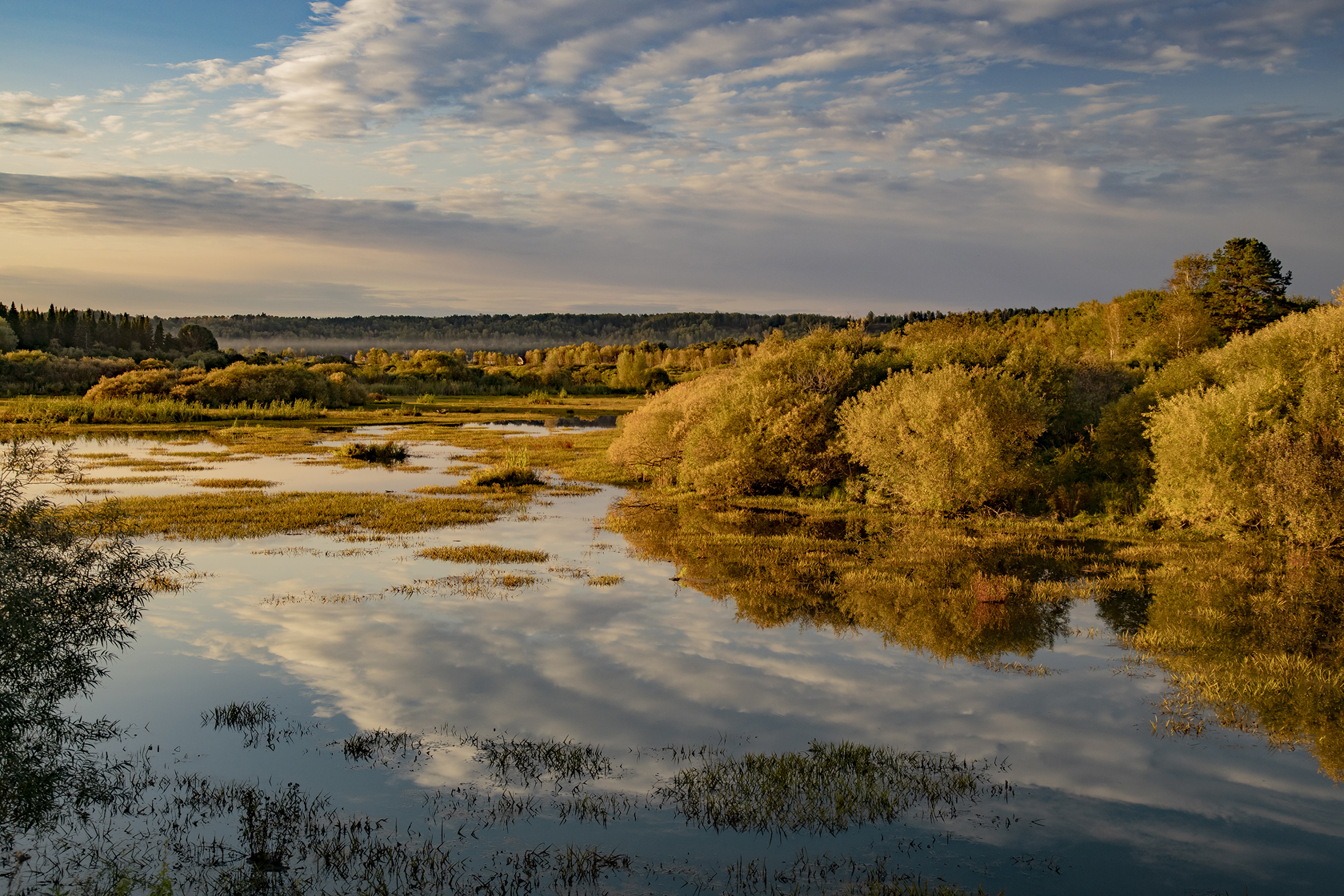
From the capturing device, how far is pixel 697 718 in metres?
11.0

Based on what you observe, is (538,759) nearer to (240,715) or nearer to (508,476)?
(240,715)

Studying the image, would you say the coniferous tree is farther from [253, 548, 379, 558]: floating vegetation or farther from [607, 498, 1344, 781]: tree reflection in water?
[253, 548, 379, 558]: floating vegetation

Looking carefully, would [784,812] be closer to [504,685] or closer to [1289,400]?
[504,685]

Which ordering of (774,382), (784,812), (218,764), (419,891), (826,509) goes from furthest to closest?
1. (774,382)
2. (826,509)
3. (218,764)
4. (784,812)
5. (419,891)

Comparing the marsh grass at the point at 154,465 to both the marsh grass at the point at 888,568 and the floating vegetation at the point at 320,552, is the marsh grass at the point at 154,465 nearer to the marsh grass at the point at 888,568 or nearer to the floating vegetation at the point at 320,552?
the floating vegetation at the point at 320,552

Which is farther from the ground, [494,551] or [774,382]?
[774,382]

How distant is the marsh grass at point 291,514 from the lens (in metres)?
22.7

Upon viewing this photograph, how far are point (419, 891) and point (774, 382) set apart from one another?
23.6 m

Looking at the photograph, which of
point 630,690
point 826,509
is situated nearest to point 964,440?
point 826,509

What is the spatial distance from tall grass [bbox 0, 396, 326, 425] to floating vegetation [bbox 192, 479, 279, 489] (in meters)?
25.4

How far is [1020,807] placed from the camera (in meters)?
8.75

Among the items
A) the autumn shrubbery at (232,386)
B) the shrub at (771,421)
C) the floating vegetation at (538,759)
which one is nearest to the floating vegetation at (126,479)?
the shrub at (771,421)

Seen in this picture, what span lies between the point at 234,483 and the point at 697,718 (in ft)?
82.1

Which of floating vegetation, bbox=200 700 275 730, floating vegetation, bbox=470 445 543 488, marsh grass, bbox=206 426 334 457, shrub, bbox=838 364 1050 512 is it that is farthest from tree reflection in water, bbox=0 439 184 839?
marsh grass, bbox=206 426 334 457
